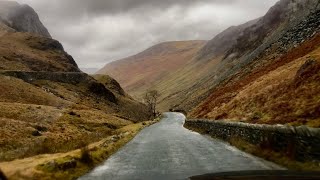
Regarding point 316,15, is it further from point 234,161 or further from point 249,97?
point 234,161

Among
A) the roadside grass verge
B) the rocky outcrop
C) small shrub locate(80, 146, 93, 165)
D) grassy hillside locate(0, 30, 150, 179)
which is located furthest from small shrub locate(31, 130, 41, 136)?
the rocky outcrop

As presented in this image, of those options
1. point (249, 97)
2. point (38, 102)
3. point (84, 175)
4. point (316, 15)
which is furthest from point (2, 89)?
point (84, 175)

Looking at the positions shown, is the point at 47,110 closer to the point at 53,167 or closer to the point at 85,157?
the point at 85,157

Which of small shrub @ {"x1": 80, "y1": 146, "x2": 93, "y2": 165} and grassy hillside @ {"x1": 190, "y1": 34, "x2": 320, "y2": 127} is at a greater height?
grassy hillside @ {"x1": 190, "y1": 34, "x2": 320, "y2": 127}

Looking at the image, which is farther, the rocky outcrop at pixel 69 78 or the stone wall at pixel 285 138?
the rocky outcrop at pixel 69 78

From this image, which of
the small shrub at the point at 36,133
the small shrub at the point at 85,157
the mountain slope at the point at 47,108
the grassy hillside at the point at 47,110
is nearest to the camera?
the small shrub at the point at 85,157

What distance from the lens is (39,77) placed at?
143m

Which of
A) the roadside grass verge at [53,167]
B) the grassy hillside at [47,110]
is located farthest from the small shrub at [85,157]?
the grassy hillside at [47,110]

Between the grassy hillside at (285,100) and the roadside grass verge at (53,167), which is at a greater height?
the grassy hillside at (285,100)

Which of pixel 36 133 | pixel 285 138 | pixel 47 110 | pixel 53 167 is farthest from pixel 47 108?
pixel 285 138

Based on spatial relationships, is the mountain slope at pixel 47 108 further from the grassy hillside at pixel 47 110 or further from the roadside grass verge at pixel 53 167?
the roadside grass verge at pixel 53 167

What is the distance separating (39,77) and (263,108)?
107003 mm

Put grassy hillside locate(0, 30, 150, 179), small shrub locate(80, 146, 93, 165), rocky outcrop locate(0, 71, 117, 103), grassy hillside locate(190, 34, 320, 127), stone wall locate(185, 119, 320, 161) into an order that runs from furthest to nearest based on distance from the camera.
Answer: rocky outcrop locate(0, 71, 117, 103) → grassy hillside locate(0, 30, 150, 179) → grassy hillside locate(190, 34, 320, 127) → small shrub locate(80, 146, 93, 165) → stone wall locate(185, 119, 320, 161)

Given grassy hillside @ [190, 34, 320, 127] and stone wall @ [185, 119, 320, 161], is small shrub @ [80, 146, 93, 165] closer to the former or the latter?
stone wall @ [185, 119, 320, 161]
